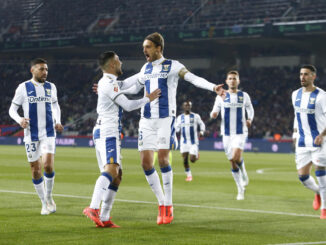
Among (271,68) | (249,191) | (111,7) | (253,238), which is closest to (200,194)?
(249,191)

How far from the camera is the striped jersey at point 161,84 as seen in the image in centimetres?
840

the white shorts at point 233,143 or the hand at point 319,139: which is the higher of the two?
the hand at point 319,139

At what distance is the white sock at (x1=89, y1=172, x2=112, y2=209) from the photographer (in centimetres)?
743

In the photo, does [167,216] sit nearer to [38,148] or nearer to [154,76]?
[154,76]

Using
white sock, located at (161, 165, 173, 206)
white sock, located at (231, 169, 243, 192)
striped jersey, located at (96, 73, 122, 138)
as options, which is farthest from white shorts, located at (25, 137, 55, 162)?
white sock, located at (231, 169, 243, 192)

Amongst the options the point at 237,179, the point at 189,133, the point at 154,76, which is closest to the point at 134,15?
the point at 189,133

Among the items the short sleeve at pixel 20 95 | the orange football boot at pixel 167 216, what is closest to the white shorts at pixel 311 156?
the orange football boot at pixel 167 216

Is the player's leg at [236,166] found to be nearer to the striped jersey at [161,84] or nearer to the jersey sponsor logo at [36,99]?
the striped jersey at [161,84]

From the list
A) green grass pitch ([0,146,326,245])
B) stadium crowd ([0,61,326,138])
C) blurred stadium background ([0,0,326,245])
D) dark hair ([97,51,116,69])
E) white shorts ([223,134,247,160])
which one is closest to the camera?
green grass pitch ([0,146,326,245])

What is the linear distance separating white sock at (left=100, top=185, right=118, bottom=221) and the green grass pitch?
0.22 meters

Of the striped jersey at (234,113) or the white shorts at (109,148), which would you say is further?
the striped jersey at (234,113)

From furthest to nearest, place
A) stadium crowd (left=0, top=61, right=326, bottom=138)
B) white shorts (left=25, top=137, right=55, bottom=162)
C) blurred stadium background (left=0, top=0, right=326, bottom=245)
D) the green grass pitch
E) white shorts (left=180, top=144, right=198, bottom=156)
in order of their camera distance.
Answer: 1. stadium crowd (left=0, top=61, right=326, bottom=138)
2. white shorts (left=180, top=144, right=198, bottom=156)
3. white shorts (left=25, top=137, right=55, bottom=162)
4. blurred stadium background (left=0, top=0, right=326, bottom=245)
5. the green grass pitch

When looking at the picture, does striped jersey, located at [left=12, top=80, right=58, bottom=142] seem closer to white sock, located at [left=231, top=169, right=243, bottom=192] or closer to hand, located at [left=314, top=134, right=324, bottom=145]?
hand, located at [left=314, top=134, right=324, bottom=145]

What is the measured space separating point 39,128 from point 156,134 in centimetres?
206
